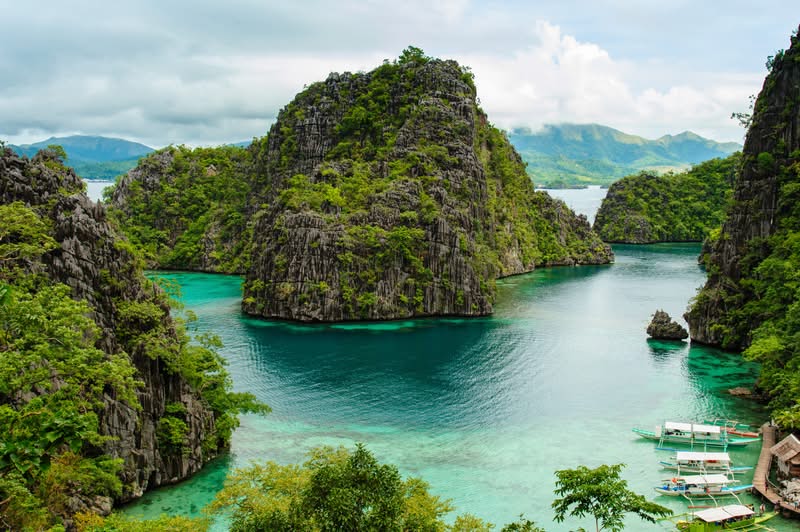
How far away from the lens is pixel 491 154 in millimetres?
126000

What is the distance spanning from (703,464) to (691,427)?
437cm

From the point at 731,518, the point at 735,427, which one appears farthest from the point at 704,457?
the point at 735,427

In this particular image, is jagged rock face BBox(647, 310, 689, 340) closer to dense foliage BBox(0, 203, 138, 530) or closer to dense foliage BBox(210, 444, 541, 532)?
dense foliage BBox(210, 444, 541, 532)

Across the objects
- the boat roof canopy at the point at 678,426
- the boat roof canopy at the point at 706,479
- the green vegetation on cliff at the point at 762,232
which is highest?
the green vegetation on cliff at the point at 762,232

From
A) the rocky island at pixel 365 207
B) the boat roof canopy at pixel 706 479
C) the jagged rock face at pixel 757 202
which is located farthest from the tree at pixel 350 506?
the jagged rock face at pixel 757 202

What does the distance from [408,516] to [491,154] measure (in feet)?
361

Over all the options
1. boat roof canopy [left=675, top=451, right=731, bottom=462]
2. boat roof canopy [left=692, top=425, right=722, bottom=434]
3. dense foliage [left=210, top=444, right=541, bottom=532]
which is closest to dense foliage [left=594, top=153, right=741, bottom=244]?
boat roof canopy [left=692, top=425, right=722, bottom=434]

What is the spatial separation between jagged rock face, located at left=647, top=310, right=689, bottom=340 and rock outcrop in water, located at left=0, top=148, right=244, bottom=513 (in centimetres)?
4897

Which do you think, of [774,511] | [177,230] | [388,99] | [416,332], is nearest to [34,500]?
[774,511]

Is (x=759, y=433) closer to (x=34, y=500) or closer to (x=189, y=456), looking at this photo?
(x=189, y=456)

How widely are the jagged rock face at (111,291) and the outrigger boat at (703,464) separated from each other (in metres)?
26.1

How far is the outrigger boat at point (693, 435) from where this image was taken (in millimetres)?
40281

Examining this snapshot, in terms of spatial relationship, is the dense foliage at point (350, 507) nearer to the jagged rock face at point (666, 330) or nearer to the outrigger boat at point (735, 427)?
the outrigger boat at point (735, 427)

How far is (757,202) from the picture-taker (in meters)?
60.6
